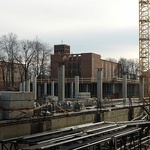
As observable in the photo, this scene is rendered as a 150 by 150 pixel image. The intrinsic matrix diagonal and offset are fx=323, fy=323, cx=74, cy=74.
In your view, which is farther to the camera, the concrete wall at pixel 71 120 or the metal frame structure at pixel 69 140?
the concrete wall at pixel 71 120

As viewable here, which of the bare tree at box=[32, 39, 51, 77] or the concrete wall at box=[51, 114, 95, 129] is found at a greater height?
the bare tree at box=[32, 39, 51, 77]

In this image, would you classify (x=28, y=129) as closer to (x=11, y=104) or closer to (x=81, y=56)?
(x=11, y=104)

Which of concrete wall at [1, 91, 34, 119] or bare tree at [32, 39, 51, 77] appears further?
bare tree at [32, 39, 51, 77]

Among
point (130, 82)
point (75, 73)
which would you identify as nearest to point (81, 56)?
point (75, 73)

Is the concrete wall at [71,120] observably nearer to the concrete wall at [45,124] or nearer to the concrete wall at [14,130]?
the concrete wall at [45,124]

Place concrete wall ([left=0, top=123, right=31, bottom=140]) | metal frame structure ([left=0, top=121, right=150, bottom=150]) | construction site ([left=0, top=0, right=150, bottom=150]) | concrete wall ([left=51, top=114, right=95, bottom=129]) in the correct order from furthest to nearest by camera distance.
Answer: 1. concrete wall ([left=51, top=114, right=95, bottom=129])
2. concrete wall ([left=0, top=123, right=31, bottom=140])
3. construction site ([left=0, top=0, right=150, bottom=150])
4. metal frame structure ([left=0, top=121, right=150, bottom=150])

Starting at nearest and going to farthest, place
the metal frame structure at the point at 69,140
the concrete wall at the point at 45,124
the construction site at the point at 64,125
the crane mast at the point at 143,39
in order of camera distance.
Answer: the metal frame structure at the point at 69,140 → the construction site at the point at 64,125 → the concrete wall at the point at 45,124 → the crane mast at the point at 143,39

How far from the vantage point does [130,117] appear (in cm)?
2869

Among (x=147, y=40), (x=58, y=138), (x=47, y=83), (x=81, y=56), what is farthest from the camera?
(x=81, y=56)

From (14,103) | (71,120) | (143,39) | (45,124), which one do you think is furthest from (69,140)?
(143,39)

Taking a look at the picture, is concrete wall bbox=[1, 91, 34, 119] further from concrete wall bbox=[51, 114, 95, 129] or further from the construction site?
concrete wall bbox=[51, 114, 95, 129]

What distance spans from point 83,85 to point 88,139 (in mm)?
47289

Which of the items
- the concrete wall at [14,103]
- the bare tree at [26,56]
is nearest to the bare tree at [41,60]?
the bare tree at [26,56]

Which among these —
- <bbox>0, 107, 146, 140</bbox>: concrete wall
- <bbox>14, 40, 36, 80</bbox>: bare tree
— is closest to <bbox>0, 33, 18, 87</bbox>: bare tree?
<bbox>14, 40, 36, 80</bbox>: bare tree
